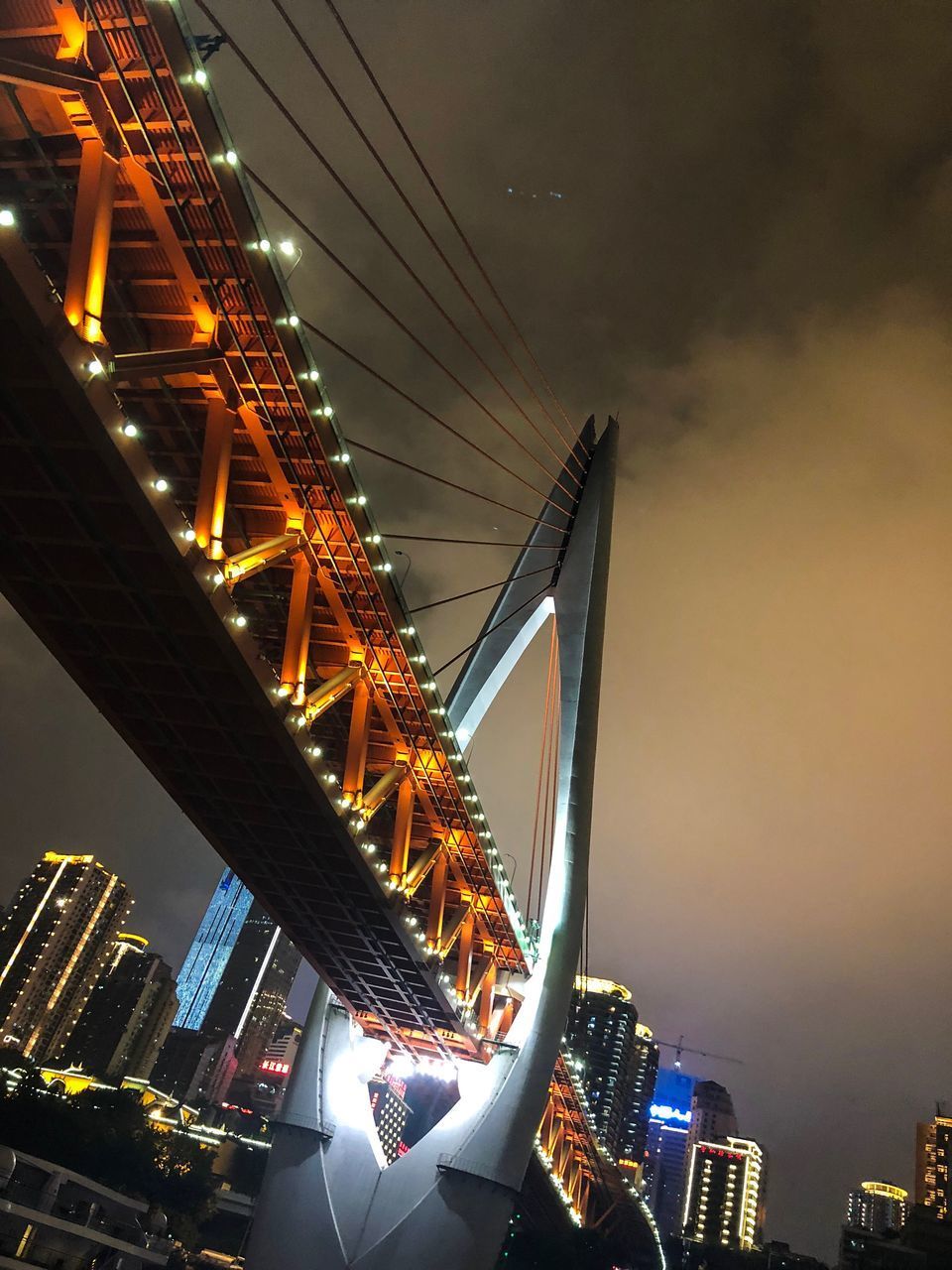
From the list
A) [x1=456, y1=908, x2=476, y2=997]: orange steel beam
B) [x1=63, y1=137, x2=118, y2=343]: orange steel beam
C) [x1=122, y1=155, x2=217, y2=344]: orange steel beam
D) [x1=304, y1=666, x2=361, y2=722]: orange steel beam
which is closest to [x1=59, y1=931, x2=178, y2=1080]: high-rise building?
[x1=456, y1=908, x2=476, y2=997]: orange steel beam

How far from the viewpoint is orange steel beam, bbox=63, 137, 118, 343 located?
1186cm

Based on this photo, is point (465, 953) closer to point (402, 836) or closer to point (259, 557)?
point (402, 836)

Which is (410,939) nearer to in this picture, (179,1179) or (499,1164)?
(499,1164)

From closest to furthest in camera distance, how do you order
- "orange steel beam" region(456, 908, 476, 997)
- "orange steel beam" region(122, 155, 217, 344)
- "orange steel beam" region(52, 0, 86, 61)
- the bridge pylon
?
Answer: "orange steel beam" region(52, 0, 86, 61)
"orange steel beam" region(122, 155, 217, 344)
the bridge pylon
"orange steel beam" region(456, 908, 476, 997)

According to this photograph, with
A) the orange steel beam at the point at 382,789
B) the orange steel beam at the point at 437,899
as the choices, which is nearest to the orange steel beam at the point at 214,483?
the orange steel beam at the point at 382,789

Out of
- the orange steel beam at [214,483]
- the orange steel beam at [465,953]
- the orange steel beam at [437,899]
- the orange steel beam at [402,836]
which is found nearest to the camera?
the orange steel beam at [214,483]

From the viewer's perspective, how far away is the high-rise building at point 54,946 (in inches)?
4225

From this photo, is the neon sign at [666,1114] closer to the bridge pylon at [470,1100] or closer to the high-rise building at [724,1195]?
the high-rise building at [724,1195]

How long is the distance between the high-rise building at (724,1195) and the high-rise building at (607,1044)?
16.0m

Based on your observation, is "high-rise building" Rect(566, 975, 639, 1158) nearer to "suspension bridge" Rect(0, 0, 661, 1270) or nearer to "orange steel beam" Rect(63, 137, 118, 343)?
"suspension bridge" Rect(0, 0, 661, 1270)

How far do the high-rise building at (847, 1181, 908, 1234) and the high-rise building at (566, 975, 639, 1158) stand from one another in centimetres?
5049

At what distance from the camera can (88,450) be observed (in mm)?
13211

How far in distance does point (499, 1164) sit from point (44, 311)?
22757 mm

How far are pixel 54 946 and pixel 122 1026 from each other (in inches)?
511
